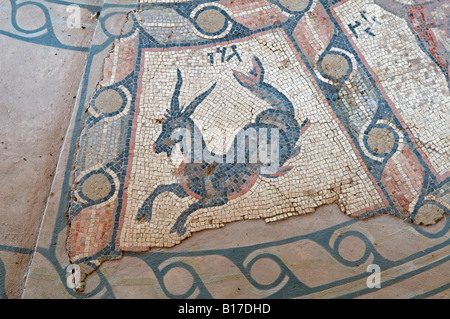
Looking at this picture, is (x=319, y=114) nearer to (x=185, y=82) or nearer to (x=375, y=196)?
(x=375, y=196)

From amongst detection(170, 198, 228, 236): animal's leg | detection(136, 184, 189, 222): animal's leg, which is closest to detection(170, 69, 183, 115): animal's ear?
detection(136, 184, 189, 222): animal's leg

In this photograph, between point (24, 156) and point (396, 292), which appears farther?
point (24, 156)

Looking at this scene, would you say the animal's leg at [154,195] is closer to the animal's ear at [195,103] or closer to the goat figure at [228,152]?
the goat figure at [228,152]

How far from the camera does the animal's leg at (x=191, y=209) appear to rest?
364cm

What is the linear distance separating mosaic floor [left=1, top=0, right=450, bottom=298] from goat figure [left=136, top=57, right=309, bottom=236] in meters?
0.01

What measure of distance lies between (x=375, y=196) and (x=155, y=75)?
2.36m

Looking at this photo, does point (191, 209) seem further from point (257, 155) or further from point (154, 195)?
point (257, 155)

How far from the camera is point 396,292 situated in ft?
11.4

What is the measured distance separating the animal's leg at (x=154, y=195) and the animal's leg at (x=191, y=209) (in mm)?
136

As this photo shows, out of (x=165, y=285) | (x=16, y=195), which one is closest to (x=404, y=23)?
(x=165, y=285)

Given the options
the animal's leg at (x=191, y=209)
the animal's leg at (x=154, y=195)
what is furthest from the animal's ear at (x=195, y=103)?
the animal's leg at (x=191, y=209)

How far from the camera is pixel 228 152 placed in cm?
384

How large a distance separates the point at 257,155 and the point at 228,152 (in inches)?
10.8

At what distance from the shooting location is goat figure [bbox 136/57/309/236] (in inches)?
147
